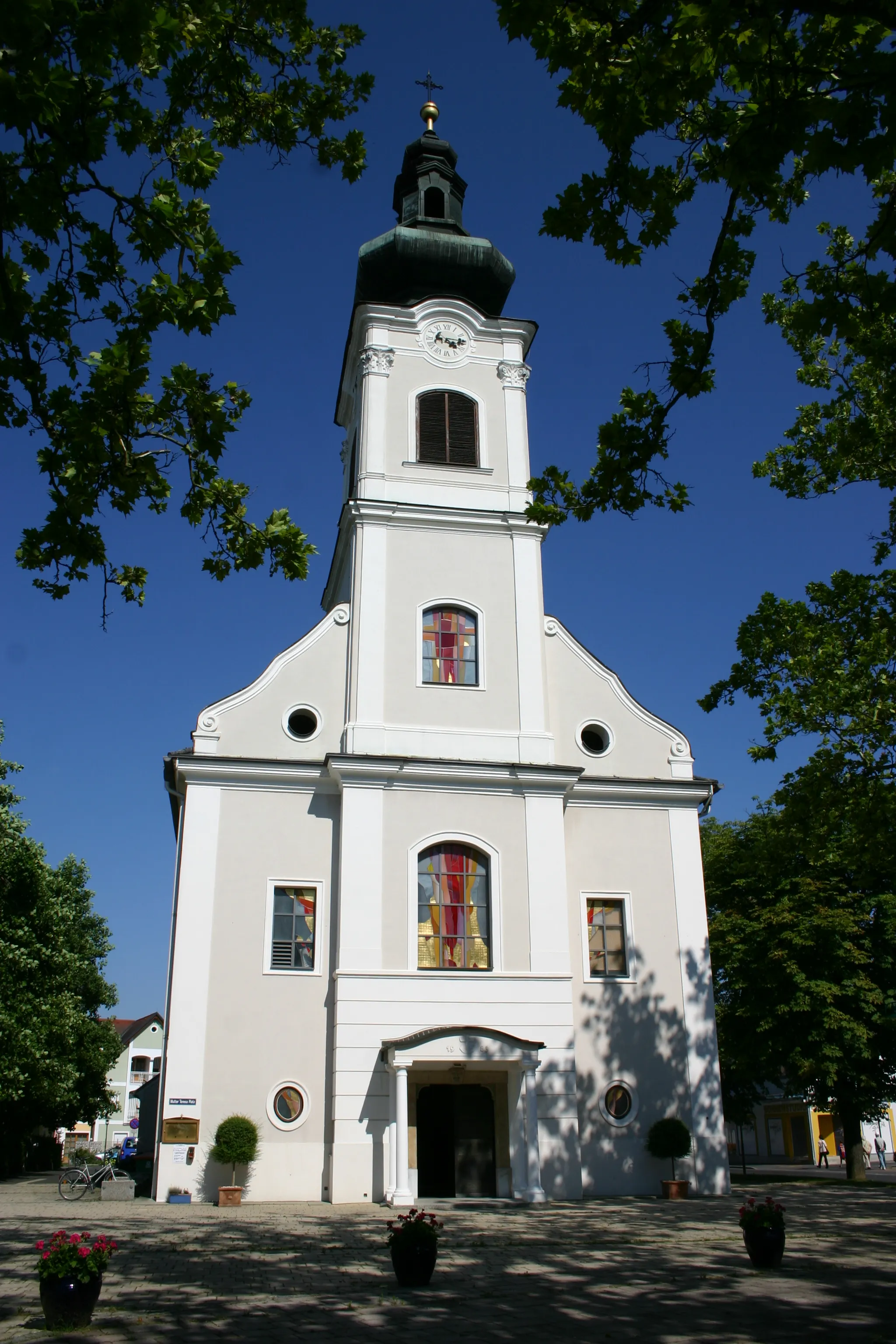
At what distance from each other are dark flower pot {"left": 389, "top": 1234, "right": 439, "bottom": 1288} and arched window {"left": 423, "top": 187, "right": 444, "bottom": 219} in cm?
2448

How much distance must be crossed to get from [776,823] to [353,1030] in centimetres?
773

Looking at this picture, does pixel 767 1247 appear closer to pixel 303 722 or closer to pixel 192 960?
pixel 192 960

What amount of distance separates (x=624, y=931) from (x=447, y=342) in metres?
13.4

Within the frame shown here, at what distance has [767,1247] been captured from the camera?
10.3 metres

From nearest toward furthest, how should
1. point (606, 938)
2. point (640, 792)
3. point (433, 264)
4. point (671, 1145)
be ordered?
1. point (671, 1145)
2. point (606, 938)
3. point (640, 792)
4. point (433, 264)

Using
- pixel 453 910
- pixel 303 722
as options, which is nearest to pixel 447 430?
pixel 303 722

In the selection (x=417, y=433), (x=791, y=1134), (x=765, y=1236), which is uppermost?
(x=417, y=433)

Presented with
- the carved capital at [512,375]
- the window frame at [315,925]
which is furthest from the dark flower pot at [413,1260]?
the carved capital at [512,375]

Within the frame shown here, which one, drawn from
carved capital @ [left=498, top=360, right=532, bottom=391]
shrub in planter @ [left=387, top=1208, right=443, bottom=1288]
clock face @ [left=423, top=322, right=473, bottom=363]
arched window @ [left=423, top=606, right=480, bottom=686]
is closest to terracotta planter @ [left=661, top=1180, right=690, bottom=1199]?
arched window @ [left=423, top=606, right=480, bottom=686]

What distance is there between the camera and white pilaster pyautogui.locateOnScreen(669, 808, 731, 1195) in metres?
19.5

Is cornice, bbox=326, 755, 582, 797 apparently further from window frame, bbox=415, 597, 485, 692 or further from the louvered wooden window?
the louvered wooden window

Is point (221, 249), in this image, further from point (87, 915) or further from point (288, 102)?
point (87, 915)

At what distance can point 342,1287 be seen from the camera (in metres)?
9.43

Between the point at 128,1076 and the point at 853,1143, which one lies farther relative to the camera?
the point at 128,1076
